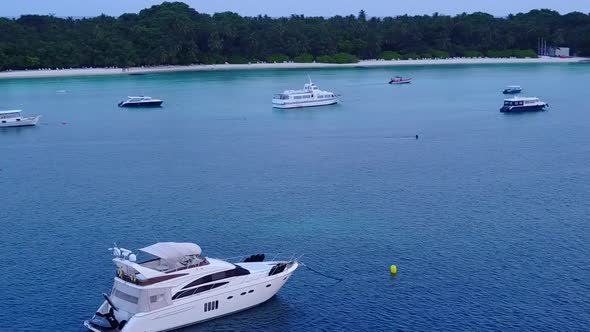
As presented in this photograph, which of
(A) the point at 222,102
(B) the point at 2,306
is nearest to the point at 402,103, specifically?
(A) the point at 222,102

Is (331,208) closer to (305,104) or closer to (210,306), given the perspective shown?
(210,306)

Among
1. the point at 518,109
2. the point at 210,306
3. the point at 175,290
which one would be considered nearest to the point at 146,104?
the point at 518,109

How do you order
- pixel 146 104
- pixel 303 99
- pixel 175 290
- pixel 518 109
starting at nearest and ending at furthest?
pixel 175 290, pixel 518 109, pixel 303 99, pixel 146 104

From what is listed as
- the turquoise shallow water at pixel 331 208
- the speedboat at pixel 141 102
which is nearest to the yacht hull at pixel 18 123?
the turquoise shallow water at pixel 331 208

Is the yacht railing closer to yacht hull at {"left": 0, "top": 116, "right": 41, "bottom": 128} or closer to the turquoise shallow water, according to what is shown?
the turquoise shallow water

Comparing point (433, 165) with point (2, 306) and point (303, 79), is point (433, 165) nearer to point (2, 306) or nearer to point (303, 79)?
point (2, 306)

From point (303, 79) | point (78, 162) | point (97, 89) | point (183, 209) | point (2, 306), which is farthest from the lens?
point (303, 79)

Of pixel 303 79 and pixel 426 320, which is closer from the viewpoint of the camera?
pixel 426 320
